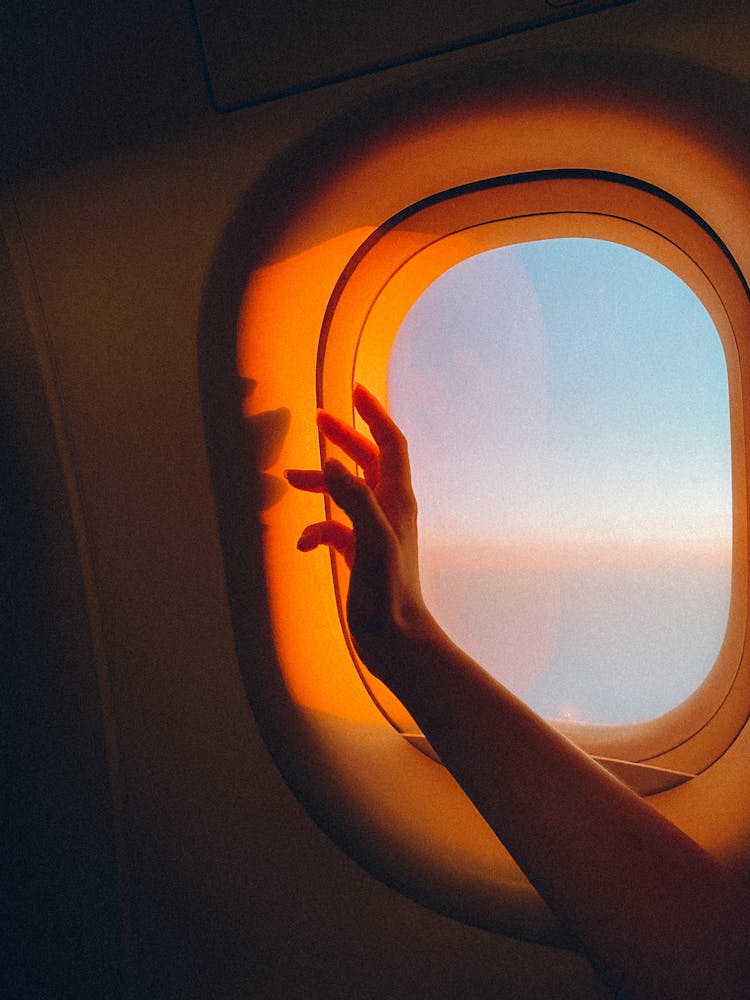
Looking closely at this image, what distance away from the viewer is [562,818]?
475mm

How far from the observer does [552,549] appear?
1.02 metres

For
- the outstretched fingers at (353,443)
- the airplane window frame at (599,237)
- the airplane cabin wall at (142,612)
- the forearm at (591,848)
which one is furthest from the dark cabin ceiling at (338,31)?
the forearm at (591,848)

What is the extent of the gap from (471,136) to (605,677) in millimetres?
950

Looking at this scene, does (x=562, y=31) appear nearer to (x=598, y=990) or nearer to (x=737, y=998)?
(x=737, y=998)

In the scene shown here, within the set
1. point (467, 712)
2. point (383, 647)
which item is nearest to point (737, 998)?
point (467, 712)

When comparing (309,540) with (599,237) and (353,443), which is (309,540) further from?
(599,237)

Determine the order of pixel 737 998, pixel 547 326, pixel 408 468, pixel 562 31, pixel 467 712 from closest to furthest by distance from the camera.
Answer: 1. pixel 737 998
2. pixel 467 712
3. pixel 562 31
4. pixel 408 468
5. pixel 547 326

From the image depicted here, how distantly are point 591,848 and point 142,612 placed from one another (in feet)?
2.39

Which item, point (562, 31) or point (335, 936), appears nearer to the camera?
point (562, 31)

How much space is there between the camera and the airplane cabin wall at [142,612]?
74 cm

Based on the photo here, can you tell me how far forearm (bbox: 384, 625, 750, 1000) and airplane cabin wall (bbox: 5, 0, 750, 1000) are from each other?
420mm

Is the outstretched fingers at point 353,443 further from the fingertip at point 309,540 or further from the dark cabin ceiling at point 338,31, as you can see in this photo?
the dark cabin ceiling at point 338,31

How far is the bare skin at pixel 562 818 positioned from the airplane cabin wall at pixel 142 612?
307 mm

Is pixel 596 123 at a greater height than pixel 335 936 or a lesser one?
greater
